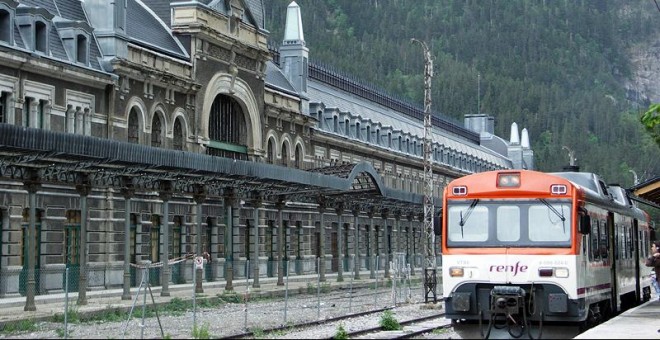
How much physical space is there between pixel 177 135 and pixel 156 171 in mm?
14127

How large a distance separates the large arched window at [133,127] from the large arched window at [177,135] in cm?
299

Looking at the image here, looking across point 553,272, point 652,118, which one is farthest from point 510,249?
point 652,118

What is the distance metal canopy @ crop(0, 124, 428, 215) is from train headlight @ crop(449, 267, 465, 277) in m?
11.5

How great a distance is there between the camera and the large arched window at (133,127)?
155ft

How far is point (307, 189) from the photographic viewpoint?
48312mm

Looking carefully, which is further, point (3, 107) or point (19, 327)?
point (3, 107)

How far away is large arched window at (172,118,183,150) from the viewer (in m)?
50.8

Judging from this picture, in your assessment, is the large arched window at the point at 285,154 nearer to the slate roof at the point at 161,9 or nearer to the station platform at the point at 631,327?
the slate roof at the point at 161,9

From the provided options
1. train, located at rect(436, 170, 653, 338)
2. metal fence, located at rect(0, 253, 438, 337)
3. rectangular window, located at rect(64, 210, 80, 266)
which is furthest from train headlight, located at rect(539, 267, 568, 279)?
rectangular window, located at rect(64, 210, 80, 266)

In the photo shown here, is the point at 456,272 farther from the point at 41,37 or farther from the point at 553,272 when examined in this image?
the point at 41,37

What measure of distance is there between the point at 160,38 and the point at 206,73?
303 cm

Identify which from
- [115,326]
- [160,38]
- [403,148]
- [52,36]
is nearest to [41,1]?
[52,36]

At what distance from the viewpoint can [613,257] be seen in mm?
27531

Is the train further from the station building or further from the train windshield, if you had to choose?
the station building
